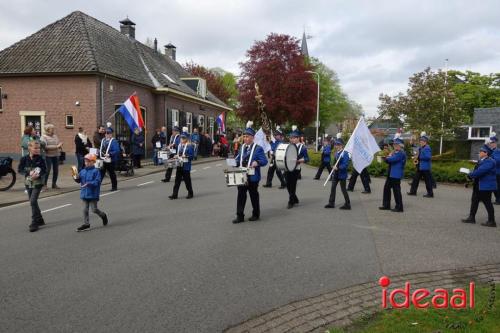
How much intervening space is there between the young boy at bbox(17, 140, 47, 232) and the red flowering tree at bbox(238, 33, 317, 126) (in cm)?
3704

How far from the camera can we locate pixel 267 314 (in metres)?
4.24

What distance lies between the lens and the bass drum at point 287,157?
10.3m

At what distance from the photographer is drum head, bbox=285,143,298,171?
33.8ft

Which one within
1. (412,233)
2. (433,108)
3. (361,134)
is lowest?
(412,233)

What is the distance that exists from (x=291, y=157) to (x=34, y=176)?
558cm

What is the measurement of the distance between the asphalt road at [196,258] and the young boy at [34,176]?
0.33 metres

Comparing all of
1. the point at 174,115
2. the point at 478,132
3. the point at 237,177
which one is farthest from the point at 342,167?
the point at 478,132

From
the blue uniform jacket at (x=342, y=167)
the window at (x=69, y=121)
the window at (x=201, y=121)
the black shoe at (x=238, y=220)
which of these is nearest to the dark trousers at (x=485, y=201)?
the blue uniform jacket at (x=342, y=167)

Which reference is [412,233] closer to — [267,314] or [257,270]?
[257,270]

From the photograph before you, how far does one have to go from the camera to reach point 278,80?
44.6m

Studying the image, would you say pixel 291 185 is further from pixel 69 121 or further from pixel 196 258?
pixel 69 121

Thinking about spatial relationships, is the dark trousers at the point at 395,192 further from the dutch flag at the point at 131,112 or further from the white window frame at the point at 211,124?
the white window frame at the point at 211,124

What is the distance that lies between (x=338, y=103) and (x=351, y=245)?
230 feet

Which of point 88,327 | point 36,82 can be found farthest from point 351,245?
point 36,82
